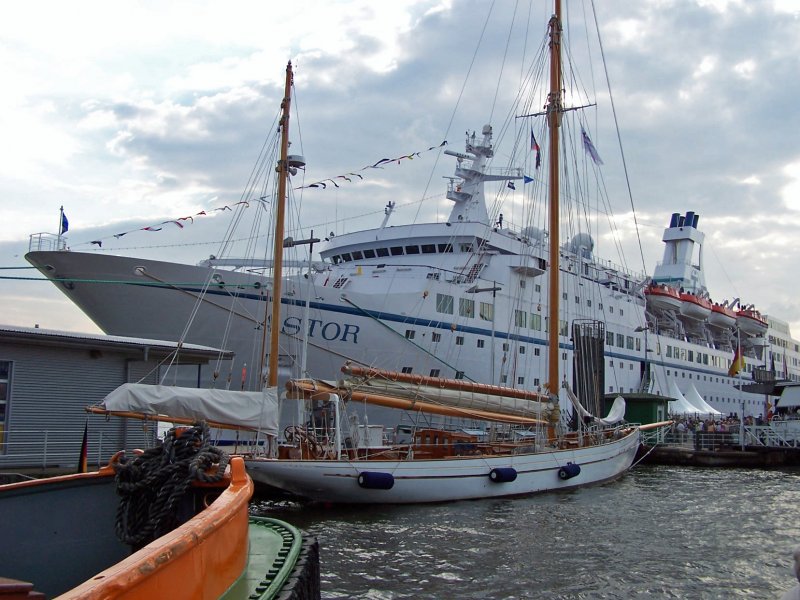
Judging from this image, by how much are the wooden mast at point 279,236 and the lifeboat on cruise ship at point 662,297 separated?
109 feet

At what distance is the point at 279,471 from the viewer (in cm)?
1582

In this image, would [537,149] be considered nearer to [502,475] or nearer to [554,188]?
[554,188]

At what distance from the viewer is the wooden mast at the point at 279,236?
61.8 ft

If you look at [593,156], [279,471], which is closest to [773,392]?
[593,156]

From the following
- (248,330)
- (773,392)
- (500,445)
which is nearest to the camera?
(500,445)

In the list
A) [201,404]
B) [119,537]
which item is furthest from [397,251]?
[119,537]

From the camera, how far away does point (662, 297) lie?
4916cm

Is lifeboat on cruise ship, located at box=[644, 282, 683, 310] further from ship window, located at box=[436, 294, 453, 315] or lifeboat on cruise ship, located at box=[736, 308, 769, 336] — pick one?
ship window, located at box=[436, 294, 453, 315]

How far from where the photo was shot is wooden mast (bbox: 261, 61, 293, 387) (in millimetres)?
18844

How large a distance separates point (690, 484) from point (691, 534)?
9868mm

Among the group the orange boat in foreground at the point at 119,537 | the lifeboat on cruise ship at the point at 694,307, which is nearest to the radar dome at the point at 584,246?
the lifeboat on cruise ship at the point at 694,307

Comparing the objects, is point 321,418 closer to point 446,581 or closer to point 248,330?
point 248,330

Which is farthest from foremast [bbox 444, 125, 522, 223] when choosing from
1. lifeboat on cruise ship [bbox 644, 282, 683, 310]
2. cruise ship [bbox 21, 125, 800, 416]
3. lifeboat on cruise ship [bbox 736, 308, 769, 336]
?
lifeboat on cruise ship [bbox 736, 308, 769, 336]

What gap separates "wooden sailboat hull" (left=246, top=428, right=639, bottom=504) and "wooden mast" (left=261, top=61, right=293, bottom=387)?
3.27 metres
